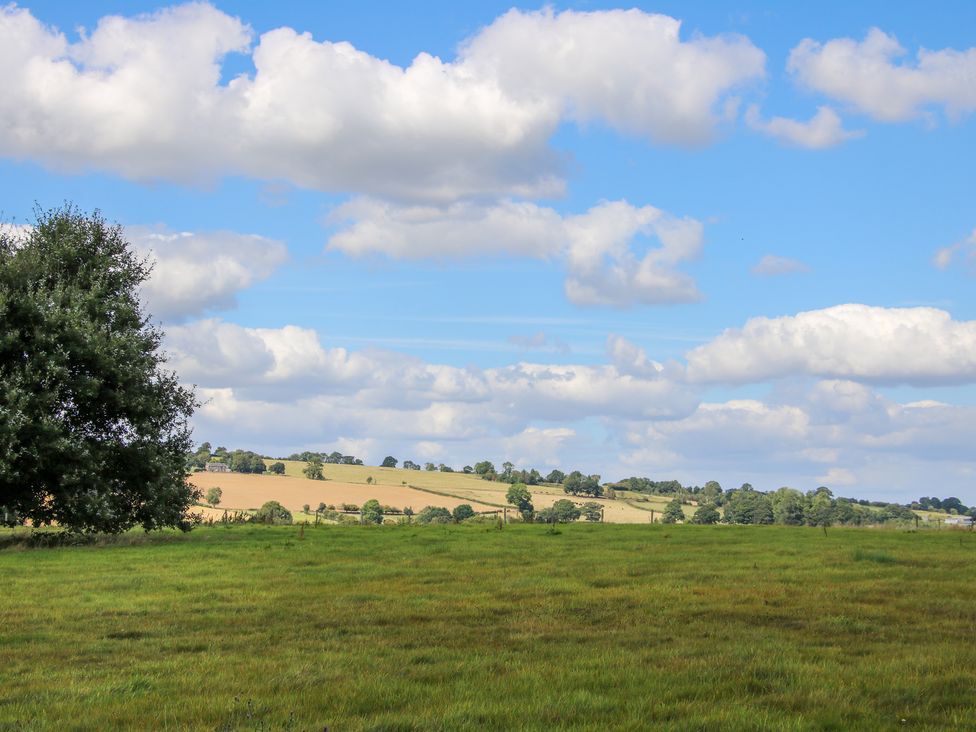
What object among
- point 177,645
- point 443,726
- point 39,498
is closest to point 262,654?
point 177,645

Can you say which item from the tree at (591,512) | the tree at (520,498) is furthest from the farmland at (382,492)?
the tree at (591,512)

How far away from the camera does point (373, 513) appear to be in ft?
Result: 314

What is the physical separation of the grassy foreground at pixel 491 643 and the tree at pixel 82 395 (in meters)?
9.78

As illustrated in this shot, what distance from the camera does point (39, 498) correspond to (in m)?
42.8

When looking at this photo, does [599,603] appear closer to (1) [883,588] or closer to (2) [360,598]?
(2) [360,598]

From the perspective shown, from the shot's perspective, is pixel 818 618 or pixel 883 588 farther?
pixel 883 588

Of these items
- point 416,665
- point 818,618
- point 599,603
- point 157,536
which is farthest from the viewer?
point 157,536

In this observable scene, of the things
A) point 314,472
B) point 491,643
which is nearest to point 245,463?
point 314,472

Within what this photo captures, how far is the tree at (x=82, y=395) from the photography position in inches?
1614

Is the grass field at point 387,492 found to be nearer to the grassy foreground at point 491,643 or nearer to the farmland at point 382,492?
the farmland at point 382,492

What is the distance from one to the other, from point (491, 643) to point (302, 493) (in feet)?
360

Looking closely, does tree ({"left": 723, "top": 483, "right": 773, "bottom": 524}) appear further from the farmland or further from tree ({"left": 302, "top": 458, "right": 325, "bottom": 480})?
tree ({"left": 302, "top": 458, "right": 325, "bottom": 480})

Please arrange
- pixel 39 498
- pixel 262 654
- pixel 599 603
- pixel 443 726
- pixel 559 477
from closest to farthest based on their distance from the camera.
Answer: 1. pixel 443 726
2. pixel 262 654
3. pixel 599 603
4. pixel 39 498
5. pixel 559 477

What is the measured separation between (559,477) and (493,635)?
17627cm
